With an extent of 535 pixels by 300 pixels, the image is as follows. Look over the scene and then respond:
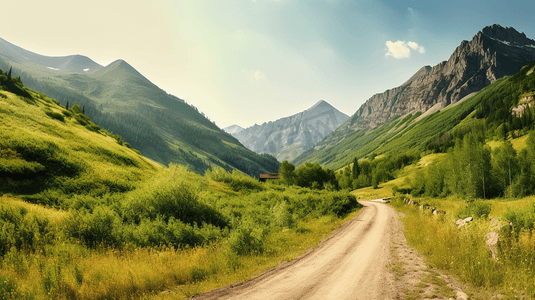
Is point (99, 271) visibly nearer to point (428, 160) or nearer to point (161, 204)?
point (161, 204)

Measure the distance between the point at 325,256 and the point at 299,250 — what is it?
8.27 ft

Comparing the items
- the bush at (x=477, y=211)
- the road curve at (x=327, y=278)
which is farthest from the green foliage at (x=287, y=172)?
the road curve at (x=327, y=278)

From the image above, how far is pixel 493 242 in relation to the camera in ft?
34.7

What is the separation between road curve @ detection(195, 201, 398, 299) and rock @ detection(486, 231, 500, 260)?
4.64 m

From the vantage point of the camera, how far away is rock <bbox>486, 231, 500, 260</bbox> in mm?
10086

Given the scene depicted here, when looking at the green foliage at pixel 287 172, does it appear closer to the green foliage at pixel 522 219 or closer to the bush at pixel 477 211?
the bush at pixel 477 211

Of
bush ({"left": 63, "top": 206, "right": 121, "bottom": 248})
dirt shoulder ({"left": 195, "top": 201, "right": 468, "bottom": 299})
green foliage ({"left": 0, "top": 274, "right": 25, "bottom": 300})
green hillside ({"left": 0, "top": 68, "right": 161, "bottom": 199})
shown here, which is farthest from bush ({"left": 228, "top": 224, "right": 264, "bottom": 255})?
green hillside ({"left": 0, "top": 68, "right": 161, "bottom": 199})

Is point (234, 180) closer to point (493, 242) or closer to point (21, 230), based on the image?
point (21, 230)

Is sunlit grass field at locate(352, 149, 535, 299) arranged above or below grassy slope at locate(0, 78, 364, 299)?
above

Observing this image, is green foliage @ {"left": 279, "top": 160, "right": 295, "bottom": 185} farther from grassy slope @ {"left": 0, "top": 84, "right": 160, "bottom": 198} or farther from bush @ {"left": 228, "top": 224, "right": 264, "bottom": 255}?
bush @ {"left": 228, "top": 224, "right": 264, "bottom": 255}

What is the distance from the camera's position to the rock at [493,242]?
10086mm

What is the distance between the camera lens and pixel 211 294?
370 inches

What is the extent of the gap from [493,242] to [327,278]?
27.5 ft

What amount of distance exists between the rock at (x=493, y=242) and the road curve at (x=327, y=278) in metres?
4.64
